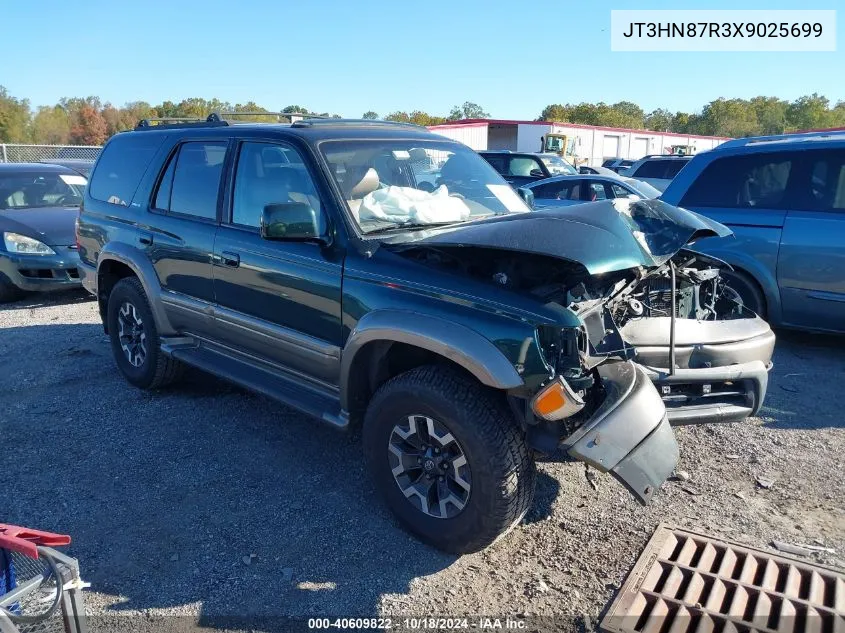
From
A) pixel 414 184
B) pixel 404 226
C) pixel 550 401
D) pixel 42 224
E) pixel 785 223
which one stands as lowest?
pixel 550 401

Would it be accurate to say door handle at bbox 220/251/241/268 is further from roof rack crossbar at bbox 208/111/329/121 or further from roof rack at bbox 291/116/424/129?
roof rack crossbar at bbox 208/111/329/121

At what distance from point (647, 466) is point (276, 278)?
7.29ft

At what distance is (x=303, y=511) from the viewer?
357 cm

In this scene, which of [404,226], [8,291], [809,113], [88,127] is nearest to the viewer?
[404,226]

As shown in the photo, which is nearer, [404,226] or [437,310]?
[437,310]

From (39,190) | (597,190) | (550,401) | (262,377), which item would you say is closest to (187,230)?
(262,377)

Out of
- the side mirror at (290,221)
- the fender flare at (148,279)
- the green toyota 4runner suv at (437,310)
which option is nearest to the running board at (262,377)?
the green toyota 4runner suv at (437,310)

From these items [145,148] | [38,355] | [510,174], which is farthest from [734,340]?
[510,174]

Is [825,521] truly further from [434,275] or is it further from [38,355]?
[38,355]

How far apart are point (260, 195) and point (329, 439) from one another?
1.61 m

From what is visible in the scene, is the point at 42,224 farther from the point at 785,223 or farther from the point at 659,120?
the point at 659,120

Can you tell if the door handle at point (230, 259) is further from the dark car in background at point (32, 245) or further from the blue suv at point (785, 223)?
the dark car in background at point (32, 245)

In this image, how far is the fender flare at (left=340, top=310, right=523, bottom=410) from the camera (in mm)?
2824

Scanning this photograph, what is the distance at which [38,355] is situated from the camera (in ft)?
20.3
